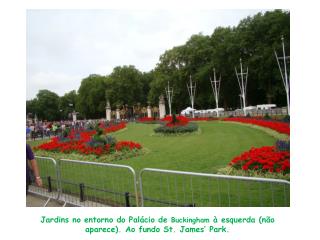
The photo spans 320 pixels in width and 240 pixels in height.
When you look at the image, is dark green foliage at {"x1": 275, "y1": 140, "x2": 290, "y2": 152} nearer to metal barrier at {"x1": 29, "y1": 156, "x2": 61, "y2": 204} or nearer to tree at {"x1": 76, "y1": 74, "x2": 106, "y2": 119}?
metal barrier at {"x1": 29, "y1": 156, "x2": 61, "y2": 204}

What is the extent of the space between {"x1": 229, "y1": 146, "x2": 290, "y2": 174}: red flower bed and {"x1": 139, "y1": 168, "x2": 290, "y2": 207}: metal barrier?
1.01 m

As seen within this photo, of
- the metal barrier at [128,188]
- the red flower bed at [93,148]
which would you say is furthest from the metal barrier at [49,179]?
Answer: the red flower bed at [93,148]

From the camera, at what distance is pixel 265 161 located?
A: 670cm

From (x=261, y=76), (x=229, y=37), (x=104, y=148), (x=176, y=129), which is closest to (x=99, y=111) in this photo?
(x=229, y=37)

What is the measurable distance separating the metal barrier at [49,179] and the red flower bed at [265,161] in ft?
→ 13.3

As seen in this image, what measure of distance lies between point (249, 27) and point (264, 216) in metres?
36.1

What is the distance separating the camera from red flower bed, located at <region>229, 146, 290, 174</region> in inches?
258

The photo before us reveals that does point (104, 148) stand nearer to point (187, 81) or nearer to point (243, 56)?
point (243, 56)

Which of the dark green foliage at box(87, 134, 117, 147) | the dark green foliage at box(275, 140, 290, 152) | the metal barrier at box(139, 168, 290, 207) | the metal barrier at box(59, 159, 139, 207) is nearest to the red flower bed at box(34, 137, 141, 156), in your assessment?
the dark green foliage at box(87, 134, 117, 147)

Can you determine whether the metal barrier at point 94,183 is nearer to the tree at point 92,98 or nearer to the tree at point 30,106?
the tree at point 30,106

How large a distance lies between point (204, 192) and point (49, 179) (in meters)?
3.41

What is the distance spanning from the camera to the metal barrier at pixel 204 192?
4855 mm

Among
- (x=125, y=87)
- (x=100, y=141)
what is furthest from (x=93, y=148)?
(x=125, y=87)
